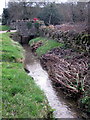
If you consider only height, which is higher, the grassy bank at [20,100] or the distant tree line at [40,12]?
the distant tree line at [40,12]

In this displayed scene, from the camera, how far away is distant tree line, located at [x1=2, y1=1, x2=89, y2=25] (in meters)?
33.1

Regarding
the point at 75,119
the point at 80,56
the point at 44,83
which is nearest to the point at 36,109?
the point at 75,119

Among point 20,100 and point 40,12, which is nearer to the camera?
point 20,100

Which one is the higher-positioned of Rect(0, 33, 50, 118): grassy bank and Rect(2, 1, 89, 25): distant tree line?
Rect(2, 1, 89, 25): distant tree line

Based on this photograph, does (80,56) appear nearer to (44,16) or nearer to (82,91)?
(82,91)

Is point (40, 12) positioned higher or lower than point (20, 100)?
higher

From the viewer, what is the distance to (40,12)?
3716 cm

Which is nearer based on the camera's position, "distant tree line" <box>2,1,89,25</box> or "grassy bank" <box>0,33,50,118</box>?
"grassy bank" <box>0,33,50,118</box>

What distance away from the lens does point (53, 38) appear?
70.6 feet

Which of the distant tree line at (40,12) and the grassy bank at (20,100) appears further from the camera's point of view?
the distant tree line at (40,12)

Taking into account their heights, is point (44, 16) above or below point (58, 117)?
above

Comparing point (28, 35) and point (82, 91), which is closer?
point (82, 91)

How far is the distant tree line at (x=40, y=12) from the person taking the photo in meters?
33.1

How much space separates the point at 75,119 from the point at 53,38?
52.0 feet
